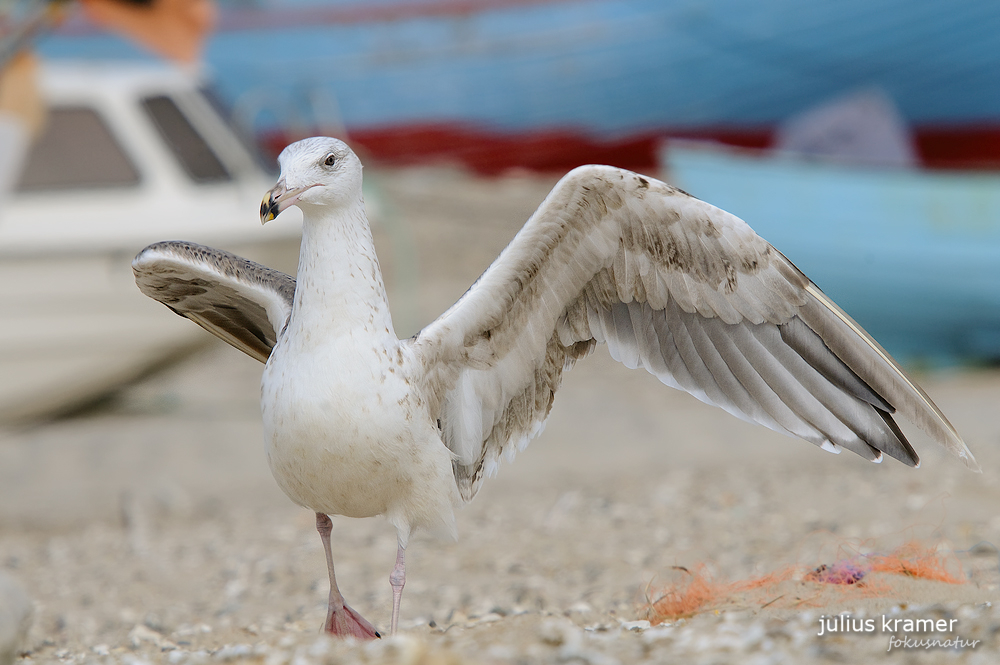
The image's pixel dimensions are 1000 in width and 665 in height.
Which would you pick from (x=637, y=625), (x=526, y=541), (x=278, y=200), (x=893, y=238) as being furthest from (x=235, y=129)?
(x=637, y=625)

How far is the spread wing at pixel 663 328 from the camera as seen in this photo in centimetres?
395

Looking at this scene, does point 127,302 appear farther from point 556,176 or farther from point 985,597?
point 556,176

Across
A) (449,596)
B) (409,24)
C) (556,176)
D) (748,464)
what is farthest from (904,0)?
(449,596)

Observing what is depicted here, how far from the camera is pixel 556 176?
20.1m

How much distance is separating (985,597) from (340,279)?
8.81ft

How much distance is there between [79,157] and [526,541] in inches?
218

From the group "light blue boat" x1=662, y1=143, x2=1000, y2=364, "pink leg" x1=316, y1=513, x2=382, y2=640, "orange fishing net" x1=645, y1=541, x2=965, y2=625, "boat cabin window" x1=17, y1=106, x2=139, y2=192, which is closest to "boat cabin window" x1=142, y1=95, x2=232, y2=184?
"boat cabin window" x1=17, y1=106, x2=139, y2=192

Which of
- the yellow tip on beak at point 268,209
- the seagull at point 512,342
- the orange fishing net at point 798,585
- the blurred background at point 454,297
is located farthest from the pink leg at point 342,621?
the yellow tip on beak at point 268,209

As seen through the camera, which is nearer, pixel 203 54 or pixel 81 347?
pixel 81 347

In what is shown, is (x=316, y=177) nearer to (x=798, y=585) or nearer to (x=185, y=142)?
(x=798, y=585)

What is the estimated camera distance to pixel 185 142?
9805 mm

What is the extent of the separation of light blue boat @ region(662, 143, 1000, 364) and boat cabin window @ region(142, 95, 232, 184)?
5.59m

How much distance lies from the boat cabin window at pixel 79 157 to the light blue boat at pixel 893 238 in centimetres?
640

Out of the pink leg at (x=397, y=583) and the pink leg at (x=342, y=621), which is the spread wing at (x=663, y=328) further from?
the pink leg at (x=342, y=621)
